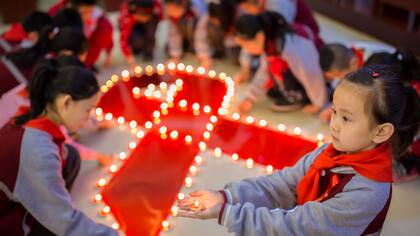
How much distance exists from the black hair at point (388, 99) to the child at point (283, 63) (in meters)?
1.08

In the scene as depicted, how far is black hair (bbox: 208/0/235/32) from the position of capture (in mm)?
2928

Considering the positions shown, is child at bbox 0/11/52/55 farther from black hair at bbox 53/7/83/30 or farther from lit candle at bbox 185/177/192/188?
lit candle at bbox 185/177/192/188

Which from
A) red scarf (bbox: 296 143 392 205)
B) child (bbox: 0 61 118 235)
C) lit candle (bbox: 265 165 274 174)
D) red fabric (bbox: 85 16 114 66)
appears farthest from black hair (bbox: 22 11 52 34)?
red scarf (bbox: 296 143 392 205)

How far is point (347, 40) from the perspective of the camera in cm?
353

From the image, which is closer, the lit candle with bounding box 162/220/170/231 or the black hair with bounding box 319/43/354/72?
the lit candle with bounding box 162/220/170/231

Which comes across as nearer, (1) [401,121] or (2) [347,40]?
(1) [401,121]

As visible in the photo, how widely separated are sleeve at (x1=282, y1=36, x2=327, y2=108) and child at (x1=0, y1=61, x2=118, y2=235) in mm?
1129

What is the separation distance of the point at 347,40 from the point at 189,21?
1.29 metres

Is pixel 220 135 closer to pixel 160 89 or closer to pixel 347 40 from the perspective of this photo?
pixel 160 89

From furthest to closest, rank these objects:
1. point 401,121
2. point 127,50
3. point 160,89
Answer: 1. point 127,50
2. point 160,89
3. point 401,121

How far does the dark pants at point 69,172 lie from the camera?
6.26ft

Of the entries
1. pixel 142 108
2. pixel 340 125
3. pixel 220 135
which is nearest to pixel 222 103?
pixel 220 135

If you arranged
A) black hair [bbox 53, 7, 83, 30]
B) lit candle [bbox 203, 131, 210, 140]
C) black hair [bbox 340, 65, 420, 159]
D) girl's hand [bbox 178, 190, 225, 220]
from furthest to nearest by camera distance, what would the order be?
black hair [bbox 53, 7, 83, 30] → lit candle [bbox 203, 131, 210, 140] → girl's hand [bbox 178, 190, 225, 220] → black hair [bbox 340, 65, 420, 159]

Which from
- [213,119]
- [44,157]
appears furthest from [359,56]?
[44,157]
